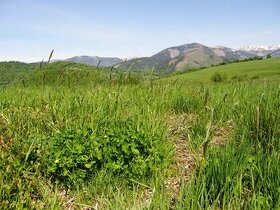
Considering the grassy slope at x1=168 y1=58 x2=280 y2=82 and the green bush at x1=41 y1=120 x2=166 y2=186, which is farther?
the grassy slope at x1=168 y1=58 x2=280 y2=82

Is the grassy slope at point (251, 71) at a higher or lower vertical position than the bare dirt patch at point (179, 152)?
lower

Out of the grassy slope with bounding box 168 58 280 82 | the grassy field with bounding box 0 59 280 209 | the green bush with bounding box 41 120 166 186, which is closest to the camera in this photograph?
the grassy field with bounding box 0 59 280 209

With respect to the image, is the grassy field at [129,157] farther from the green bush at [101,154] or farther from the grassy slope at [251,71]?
the grassy slope at [251,71]

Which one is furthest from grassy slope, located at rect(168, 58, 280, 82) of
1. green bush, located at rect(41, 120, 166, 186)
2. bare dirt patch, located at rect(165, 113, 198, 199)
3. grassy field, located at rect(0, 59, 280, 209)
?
green bush, located at rect(41, 120, 166, 186)

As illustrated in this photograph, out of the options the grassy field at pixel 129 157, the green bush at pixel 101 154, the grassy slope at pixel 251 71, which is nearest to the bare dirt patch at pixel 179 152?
the grassy field at pixel 129 157

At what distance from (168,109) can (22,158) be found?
2.88 meters

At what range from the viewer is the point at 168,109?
6035 mm

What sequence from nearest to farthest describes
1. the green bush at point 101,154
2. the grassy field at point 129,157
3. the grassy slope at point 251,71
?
1. the grassy field at point 129,157
2. the green bush at point 101,154
3. the grassy slope at point 251,71

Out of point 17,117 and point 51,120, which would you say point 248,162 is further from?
point 17,117

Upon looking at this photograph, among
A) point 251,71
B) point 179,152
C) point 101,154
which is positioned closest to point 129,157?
point 101,154

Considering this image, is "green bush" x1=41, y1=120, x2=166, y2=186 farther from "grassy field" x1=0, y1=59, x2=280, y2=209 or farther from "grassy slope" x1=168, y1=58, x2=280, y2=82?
"grassy slope" x1=168, y1=58, x2=280, y2=82

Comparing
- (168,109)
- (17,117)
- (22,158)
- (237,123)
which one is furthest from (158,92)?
(22,158)

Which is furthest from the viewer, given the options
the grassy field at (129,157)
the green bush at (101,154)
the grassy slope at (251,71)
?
the grassy slope at (251,71)

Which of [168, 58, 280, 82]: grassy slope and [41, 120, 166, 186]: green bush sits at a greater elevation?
[41, 120, 166, 186]: green bush
